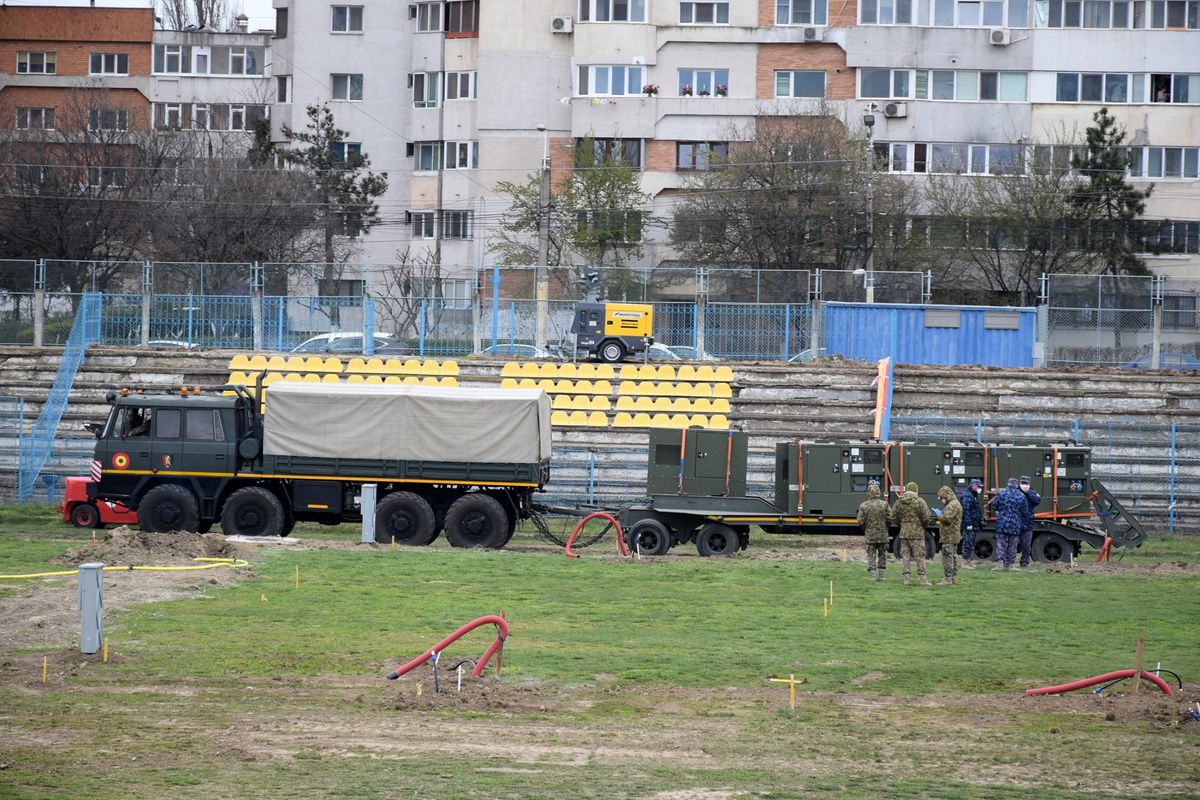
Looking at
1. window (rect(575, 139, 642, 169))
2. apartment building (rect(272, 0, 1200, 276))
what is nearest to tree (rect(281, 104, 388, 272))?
apartment building (rect(272, 0, 1200, 276))

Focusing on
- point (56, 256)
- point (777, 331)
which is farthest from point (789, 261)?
point (56, 256)

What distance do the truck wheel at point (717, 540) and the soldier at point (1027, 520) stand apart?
504cm

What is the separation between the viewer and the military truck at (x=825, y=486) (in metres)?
26.0

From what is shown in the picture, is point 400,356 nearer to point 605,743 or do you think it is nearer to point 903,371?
point 903,371

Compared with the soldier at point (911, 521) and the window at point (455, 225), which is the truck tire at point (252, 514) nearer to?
the soldier at point (911, 521)

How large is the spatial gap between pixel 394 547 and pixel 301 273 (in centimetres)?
1736

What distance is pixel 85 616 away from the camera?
14.8 metres

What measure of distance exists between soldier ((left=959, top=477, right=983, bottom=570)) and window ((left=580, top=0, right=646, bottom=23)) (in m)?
38.0

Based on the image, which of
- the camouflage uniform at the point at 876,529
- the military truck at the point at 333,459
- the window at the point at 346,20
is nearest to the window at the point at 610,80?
the window at the point at 346,20

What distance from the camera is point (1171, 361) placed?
3972 centimetres

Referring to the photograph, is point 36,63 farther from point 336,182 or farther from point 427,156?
point 427,156

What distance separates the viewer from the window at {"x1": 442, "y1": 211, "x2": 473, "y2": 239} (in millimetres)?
62312

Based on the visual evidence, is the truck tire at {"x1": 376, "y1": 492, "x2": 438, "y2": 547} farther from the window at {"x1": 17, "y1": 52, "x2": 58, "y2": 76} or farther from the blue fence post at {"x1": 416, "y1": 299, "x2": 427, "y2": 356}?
the window at {"x1": 17, "y1": 52, "x2": 58, "y2": 76}

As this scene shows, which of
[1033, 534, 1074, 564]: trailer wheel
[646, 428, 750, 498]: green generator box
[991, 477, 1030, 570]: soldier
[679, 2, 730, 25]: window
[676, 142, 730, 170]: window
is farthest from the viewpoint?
[679, 2, 730, 25]: window
